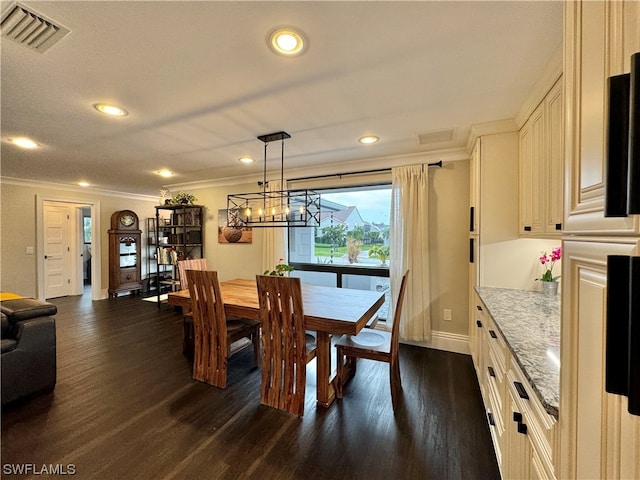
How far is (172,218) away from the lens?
→ 5.36 metres

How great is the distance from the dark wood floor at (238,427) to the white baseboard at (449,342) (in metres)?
0.23

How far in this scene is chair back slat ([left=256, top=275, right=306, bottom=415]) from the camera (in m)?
2.04

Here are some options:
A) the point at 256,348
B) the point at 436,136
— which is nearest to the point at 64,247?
the point at 256,348

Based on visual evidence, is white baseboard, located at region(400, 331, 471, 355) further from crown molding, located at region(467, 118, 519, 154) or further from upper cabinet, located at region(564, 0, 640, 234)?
upper cabinet, located at region(564, 0, 640, 234)

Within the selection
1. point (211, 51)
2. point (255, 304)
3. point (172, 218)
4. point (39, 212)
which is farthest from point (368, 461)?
point (39, 212)

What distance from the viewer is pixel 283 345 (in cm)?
215

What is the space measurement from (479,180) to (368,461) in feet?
7.96

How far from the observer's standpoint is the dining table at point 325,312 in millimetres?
1994

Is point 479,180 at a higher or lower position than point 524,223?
higher

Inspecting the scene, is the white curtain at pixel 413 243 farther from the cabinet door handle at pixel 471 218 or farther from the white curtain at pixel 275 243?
the white curtain at pixel 275 243

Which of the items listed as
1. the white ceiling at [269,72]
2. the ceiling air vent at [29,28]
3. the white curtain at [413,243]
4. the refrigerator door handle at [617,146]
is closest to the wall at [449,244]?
the white curtain at [413,243]

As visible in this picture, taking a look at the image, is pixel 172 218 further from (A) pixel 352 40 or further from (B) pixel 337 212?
(A) pixel 352 40
